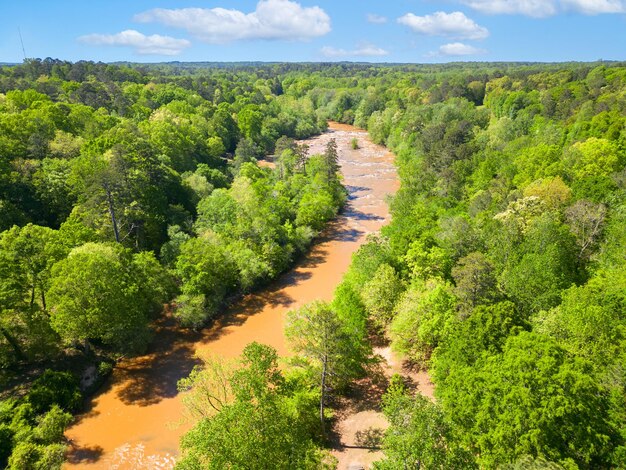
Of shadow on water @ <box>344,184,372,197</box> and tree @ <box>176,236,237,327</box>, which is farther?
shadow on water @ <box>344,184,372,197</box>

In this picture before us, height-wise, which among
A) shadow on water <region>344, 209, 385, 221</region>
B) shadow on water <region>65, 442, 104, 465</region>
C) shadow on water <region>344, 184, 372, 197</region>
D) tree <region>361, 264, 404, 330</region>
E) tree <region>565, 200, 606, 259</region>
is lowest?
shadow on water <region>65, 442, 104, 465</region>

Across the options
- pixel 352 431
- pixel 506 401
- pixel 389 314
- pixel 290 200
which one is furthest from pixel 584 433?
pixel 290 200

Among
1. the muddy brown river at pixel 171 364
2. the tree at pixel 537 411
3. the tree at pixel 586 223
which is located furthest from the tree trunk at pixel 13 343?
the tree at pixel 586 223

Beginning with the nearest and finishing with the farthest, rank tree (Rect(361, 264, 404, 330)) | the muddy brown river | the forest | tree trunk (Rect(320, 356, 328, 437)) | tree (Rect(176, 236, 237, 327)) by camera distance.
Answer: the forest → tree trunk (Rect(320, 356, 328, 437)) → the muddy brown river → tree (Rect(361, 264, 404, 330)) → tree (Rect(176, 236, 237, 327))

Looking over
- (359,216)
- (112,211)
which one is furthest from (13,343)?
(359,216)

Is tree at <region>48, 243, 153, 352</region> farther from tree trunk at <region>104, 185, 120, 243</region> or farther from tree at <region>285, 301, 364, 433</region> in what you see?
tree at <region>285, 301, 364, 433</region>

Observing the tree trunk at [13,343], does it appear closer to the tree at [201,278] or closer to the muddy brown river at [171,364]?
the muddy brown river at [171,364]

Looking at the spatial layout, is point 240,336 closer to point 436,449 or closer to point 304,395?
point 304,395

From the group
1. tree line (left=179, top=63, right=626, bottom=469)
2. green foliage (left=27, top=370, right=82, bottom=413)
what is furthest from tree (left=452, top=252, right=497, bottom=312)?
green foliage (left=27, top=370, right=82, bottom=413)
